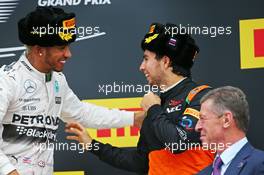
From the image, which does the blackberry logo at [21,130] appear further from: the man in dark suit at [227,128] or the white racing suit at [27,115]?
the man in dark suit at [227,128]

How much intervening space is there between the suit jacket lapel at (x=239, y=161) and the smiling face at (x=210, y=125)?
0.10 m

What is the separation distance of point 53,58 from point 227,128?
35.7 inches

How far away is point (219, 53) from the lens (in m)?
3.34

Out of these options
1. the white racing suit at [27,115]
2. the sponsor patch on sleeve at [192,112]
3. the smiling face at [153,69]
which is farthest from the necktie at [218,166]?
the white racing suit at [27,115]

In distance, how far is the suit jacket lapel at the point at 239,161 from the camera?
7.63 ft

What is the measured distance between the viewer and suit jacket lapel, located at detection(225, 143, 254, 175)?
7.63 feet

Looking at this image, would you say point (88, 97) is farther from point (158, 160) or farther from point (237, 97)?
point (237, 97)

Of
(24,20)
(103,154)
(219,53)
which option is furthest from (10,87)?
(219,53)

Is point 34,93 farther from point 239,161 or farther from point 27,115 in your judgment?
point 239,161

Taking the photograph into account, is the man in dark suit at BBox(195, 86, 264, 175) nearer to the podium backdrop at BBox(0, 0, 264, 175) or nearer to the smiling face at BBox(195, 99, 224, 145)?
the smiling face at BBox(195, 99, 224, 145)

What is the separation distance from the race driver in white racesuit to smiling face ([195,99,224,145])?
0.76 meters

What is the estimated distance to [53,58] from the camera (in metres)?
2.93

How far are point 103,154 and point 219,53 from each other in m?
0.78

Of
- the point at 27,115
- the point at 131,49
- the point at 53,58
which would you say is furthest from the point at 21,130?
the point at 131,49
